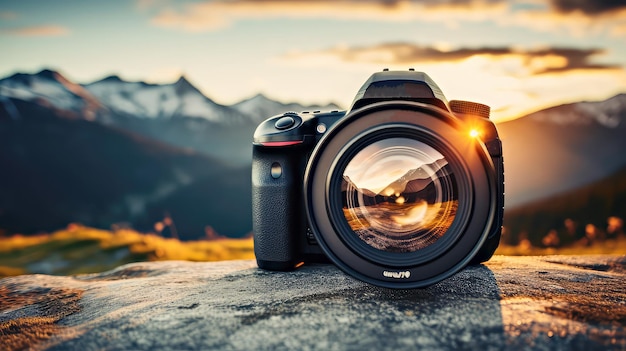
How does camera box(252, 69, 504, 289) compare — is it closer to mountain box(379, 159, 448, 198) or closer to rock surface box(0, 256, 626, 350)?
mountain box(379, 159, 448, 198)

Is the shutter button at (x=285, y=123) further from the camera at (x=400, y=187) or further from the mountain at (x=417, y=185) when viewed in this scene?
the mountain at (x=417, y=185)

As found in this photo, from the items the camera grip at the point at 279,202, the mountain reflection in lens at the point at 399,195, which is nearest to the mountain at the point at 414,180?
the mountain reflection in lens at the point at 399,195

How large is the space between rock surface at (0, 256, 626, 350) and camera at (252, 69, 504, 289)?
13 cm

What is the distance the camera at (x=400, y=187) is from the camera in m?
1.34

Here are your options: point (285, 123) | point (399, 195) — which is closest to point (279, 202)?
point (285, 123)

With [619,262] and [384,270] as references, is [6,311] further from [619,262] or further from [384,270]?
[619,262]

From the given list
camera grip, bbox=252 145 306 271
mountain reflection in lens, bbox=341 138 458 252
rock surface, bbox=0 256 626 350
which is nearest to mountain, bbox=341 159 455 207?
mountain reflection in lens, bbox=341 138 458 252

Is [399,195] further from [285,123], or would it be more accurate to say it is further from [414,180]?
[285,123]

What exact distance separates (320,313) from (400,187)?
411mm

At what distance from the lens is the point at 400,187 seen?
4.66ft

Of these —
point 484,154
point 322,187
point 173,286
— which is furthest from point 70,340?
point 484,154

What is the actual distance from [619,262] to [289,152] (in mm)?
1576

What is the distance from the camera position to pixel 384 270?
1.40m

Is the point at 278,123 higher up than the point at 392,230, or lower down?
higher up
